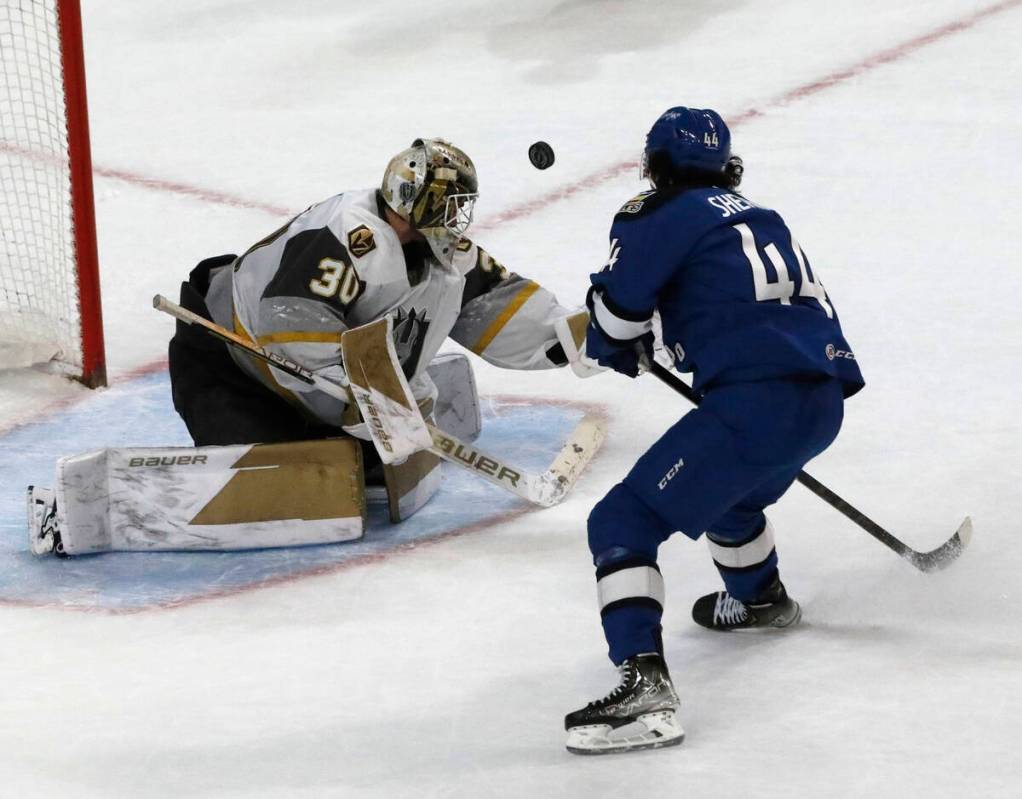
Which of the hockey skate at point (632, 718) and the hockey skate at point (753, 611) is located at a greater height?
the hockey skate at point (632, 718)

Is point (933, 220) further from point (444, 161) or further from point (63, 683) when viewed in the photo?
point (63, 683)

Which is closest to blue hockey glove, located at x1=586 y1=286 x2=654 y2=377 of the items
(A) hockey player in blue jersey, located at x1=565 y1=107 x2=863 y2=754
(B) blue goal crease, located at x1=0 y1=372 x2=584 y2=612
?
(A) hockey player in blue jersey, located at x1=565 y1=107 x2=863 y2=754

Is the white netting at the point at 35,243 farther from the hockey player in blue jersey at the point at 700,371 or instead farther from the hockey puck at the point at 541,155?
the hockey player in blue jersey at the point at 700,371

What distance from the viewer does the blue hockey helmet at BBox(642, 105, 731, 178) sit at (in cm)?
265

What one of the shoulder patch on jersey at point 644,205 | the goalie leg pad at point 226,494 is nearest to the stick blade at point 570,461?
the goalie leg pad at point 226,494

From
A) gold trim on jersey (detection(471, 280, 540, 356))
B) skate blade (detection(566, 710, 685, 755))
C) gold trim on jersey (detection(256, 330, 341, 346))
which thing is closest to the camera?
skate blade (detection(566, 710, 685, 755))

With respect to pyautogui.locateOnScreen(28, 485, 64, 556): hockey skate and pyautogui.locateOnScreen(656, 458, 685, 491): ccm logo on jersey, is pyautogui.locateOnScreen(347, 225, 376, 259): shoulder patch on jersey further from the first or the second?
pyautogui.locateOnScreen(656, 458, 685, 491): ccm logo on jersey

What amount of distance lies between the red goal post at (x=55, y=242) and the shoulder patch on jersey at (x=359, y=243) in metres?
1.12

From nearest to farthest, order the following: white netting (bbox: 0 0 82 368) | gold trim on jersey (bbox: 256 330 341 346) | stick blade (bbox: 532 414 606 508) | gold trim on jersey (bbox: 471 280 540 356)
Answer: gold trim on jersey (bbox: 256 330 341 346), stick blade (bbox: 532 414 606 508), gold trim on jersey (bbox: 471 280 540 356), white netting (bbox: 0 0 82 368)

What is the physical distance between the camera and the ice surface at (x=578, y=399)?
2510 millimetres

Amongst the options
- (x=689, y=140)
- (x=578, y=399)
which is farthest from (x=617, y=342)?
(x=578, y=399)

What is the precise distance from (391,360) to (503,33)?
165 inches

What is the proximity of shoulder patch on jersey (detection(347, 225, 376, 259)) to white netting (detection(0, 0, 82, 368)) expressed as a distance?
4.04 feet

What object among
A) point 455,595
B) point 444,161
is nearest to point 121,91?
point 444,161
